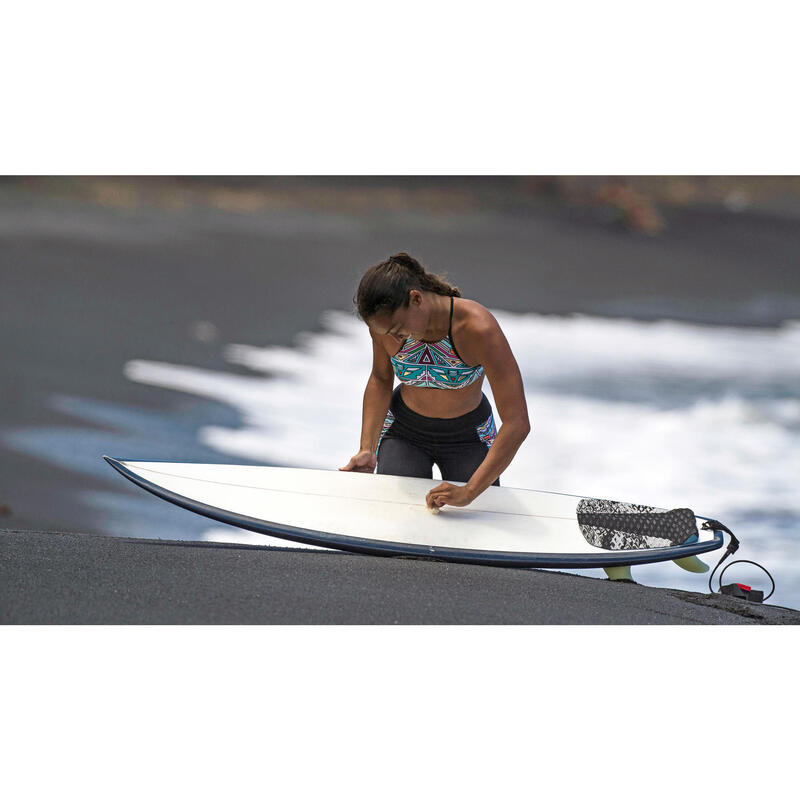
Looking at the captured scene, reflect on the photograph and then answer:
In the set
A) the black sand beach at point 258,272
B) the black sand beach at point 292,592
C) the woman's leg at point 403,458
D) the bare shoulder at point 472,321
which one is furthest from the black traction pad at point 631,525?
the black sand beach at point 258,272

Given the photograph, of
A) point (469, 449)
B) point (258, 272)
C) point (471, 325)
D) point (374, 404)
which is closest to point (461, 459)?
point (469, 449)

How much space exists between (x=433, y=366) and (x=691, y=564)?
44.7 inches

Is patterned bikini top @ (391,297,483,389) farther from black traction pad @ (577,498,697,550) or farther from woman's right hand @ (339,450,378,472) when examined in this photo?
black traction pad @ (577,498,697,550)

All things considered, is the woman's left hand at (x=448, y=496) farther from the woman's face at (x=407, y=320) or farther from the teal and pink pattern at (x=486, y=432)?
the woman's face at (x=407, y=320)

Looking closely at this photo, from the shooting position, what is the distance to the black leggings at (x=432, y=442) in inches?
98.4

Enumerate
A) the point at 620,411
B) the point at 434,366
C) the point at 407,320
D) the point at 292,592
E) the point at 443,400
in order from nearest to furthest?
the point at 292,592 → the point at 407,320 → the point at 434,366 → the point at 443,400 → the point at 620,411

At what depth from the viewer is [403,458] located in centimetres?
259

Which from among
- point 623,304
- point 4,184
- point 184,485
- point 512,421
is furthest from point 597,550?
point 4,184

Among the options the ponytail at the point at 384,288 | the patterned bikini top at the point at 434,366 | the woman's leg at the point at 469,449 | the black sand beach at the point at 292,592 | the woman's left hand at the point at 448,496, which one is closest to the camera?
the black sand beach at the point at 292,592

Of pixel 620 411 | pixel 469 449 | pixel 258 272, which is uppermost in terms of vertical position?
pixel 258 272

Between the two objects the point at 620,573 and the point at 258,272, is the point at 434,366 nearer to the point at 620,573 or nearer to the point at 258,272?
the point at 620,573

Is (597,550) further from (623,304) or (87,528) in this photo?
(87,528)

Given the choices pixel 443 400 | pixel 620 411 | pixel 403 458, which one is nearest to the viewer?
pixel 443 400

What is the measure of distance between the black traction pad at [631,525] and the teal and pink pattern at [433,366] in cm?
64
